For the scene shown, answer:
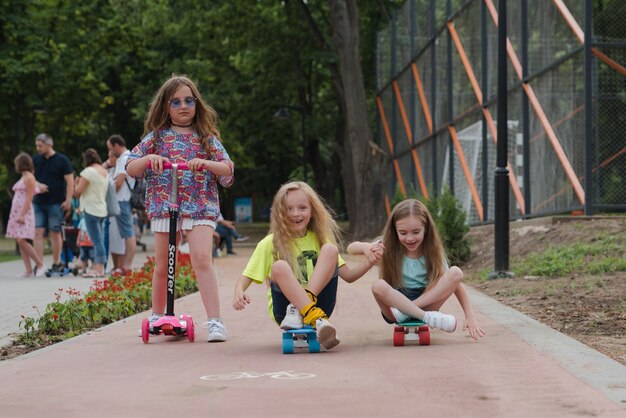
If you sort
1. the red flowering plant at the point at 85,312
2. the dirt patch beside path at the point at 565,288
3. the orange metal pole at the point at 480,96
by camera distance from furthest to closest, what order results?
the orange metal pole at the point at 480,96
the red flowering plant at the point at 85,312
the dirt patch beside path at the point at 565,288

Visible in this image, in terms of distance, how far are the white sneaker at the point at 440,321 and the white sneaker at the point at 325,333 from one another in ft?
2.08

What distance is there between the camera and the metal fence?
15.4m

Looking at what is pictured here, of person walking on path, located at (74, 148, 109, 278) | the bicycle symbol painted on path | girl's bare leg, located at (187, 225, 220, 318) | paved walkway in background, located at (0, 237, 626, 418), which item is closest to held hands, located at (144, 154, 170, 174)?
girl's bare leg, located at (187, 225, 220, 318)

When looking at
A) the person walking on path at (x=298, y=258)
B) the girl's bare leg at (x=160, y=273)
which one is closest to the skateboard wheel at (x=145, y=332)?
the girl's bare leg at (x=160, y=273)

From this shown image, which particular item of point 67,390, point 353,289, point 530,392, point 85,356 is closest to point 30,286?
point 353,289

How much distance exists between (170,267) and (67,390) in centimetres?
233

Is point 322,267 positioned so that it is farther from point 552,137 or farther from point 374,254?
point 552,137

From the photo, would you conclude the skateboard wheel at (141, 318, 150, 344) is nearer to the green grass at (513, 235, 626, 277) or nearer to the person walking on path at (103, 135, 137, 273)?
the green grass at (513, 235, 626, 277)

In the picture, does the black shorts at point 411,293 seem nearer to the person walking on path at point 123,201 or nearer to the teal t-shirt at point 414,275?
the teal t-shirt at point 414,275

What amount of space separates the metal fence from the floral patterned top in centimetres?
839

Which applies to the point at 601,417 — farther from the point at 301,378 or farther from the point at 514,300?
the point at 514,300

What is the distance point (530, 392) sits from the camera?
17.7ft

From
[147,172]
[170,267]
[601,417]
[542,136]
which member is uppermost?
[542,136]

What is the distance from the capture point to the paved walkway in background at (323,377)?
5047 millimetres
